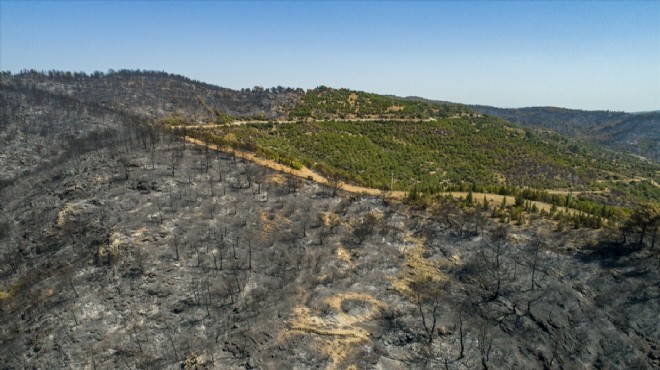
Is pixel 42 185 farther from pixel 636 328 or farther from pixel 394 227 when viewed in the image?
pixel 636 328

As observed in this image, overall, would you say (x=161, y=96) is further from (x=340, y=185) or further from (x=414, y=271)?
(x=414, y=271)

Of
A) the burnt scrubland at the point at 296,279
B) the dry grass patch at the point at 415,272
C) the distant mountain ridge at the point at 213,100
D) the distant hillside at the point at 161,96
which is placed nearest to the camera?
the burnt scrubland at the point at 296,279

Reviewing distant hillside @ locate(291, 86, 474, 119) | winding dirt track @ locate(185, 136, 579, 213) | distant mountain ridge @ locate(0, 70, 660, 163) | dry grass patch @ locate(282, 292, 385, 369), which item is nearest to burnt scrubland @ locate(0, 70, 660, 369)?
dry grass patch @ locate(282, 292, 385, 369)

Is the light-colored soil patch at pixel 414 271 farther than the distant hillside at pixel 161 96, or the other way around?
the distant hillside at pixel 161 96

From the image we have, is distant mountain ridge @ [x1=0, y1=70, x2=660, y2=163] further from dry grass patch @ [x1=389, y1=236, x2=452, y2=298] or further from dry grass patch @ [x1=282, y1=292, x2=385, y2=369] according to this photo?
dry grass patch @ [x1=282, y1=292, x2=385, y2=369]

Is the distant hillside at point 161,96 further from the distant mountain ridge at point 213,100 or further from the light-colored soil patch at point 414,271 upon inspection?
the light-colored soil patch at point 414,271

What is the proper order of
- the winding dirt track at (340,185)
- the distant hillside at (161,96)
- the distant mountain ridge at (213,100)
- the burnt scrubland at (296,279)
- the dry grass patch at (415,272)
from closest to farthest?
1. the burnt scrubland at (296,279)
2. the dry grass patch at (415,272)
3. the winding dirt track at (340,185)
4. the distant hillside at (161,96)
5. the distant mountain ridge at (213,100)

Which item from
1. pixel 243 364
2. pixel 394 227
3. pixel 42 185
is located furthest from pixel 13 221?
pixel 394 227

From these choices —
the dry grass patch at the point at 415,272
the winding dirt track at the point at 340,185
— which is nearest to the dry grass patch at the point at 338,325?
the dry grass patch at the point at 415,272
